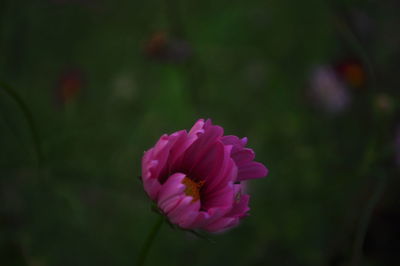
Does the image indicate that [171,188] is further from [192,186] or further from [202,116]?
[202,116]

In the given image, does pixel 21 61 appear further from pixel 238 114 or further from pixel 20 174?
pixel 238 114

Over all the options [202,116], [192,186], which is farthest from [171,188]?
[202,116]

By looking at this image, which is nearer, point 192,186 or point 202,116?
point 192,186

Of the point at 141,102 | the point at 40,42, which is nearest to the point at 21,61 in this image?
the point at 40,42

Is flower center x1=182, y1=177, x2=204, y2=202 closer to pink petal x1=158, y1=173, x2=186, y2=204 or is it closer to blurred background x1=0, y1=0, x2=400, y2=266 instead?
pink petal x1=158, y1=173, x2=186, y2=204

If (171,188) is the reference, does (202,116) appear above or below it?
above

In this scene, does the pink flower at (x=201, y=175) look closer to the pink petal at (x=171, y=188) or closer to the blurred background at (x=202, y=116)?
the pink petal at (x=171, y=188)
